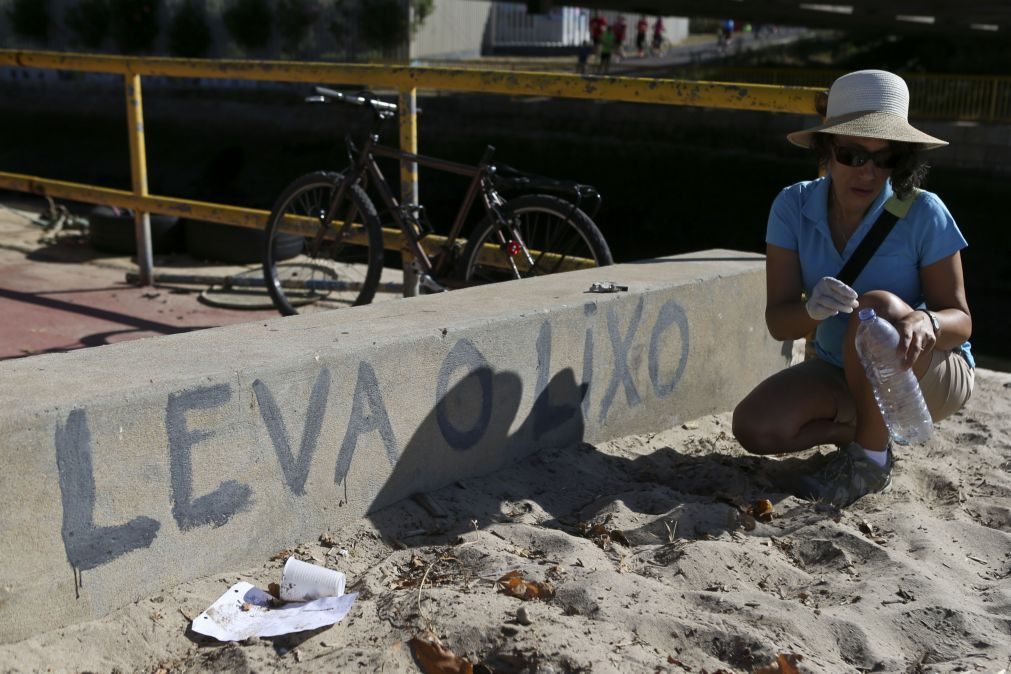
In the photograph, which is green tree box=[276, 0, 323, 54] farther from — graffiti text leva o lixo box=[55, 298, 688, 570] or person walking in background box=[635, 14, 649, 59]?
graffiti text leva o lixo box=[55, 298, 688, 570]

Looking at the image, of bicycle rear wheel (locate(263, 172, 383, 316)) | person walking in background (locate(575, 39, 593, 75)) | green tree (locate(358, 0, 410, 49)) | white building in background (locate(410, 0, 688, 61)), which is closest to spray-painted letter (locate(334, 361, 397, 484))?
bicycle rear wheel (locate(263, 172, 383, 316))

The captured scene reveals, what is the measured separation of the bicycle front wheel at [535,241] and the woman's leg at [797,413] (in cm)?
133

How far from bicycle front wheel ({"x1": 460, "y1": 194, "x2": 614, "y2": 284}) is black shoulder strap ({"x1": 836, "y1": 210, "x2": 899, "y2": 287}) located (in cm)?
147

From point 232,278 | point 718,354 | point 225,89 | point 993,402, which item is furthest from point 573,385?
point 225,89

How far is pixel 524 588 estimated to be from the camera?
2467mm

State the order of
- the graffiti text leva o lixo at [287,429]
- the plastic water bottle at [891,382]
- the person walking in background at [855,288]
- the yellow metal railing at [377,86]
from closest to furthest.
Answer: the graffiti text leva o lixo at [287,429] < the plastic water bottle at [891,382] < the person walking in background at [855,288] < the yellow metal railing at [377,86]

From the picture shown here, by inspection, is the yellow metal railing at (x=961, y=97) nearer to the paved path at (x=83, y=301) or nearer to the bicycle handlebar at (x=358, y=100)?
the paved path at (x=83, y=301)

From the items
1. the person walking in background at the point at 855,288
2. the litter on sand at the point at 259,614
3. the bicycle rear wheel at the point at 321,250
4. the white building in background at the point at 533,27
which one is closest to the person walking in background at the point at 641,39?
the white building in background at the point at 533,27

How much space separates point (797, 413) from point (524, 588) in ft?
A: 3.98

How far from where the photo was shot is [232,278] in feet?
19.7

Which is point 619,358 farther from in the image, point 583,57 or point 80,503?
point 583,57

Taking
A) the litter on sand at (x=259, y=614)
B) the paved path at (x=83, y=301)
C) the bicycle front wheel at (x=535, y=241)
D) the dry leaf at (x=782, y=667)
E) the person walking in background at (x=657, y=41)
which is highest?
the person walking in background at (x=657, y=41)

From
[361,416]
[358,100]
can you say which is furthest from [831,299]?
[358,100]

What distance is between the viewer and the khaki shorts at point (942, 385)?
3242mm
